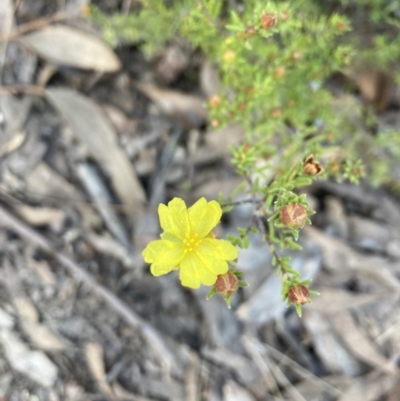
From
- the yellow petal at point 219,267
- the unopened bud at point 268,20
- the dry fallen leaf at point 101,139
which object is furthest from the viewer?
the dry fallen leaf at point 101,139

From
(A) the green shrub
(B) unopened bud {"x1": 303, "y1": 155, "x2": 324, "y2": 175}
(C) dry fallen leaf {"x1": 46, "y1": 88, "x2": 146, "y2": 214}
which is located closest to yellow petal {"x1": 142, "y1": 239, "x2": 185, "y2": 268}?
(A) the green shrub

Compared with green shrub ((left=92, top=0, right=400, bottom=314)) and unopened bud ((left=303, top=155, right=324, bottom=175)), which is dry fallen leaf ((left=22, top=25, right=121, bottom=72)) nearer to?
green shrub ((left=92, top=0, right=400, bottom=314))

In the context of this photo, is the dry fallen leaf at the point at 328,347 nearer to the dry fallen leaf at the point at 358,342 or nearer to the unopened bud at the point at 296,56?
the dry fallen leaf at the point at 358,342

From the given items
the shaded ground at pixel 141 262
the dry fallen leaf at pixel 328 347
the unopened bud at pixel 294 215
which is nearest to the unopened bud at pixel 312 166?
the unopened bud at pixel 294 215

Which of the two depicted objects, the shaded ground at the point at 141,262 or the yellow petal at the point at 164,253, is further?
the shaded ground at the point at 141,262

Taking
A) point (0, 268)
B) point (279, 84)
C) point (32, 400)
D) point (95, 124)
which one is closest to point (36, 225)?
point (0, 268)
